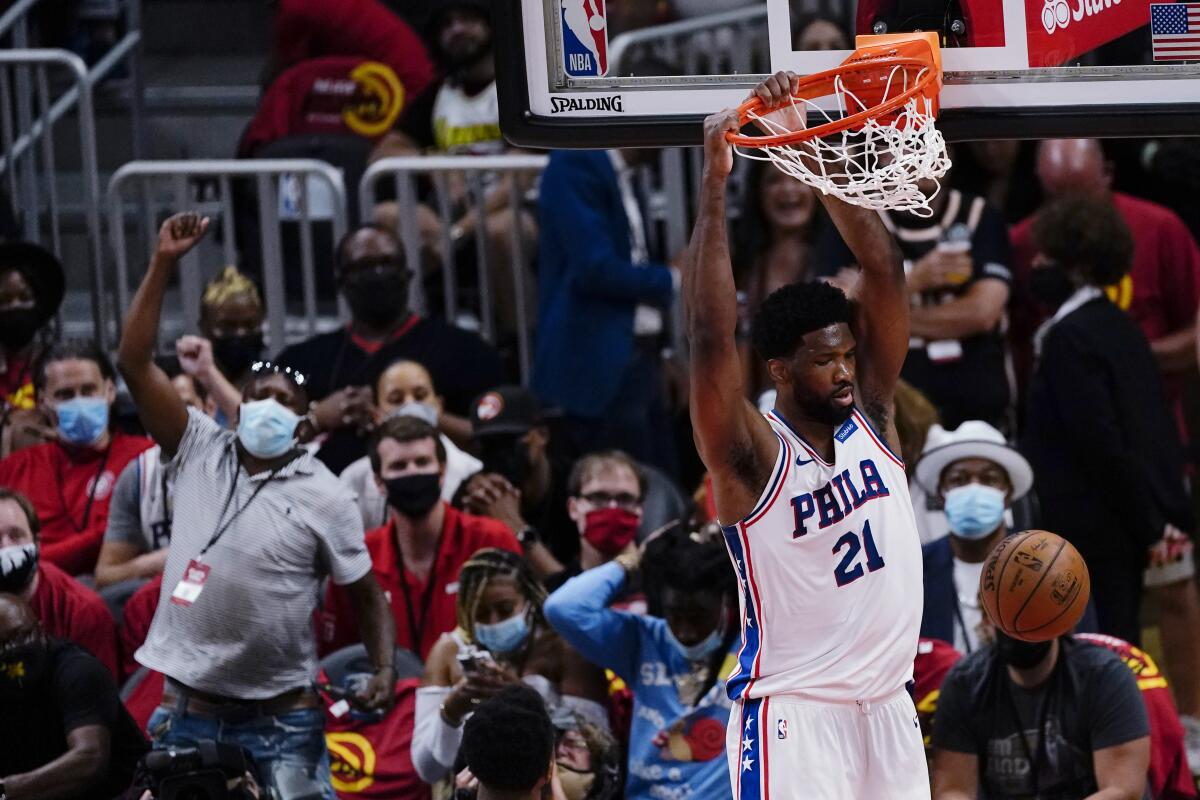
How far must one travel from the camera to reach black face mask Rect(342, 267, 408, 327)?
8930 millimetres

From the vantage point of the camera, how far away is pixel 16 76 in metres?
10.1

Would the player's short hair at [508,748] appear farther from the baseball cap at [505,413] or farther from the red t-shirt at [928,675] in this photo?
the baseball cap at [505,413]

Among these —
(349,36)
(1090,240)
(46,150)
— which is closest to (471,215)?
(349,36)

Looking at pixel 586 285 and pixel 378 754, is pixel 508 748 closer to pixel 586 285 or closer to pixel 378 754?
pixel 378 754

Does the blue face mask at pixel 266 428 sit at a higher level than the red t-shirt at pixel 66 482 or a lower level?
higher

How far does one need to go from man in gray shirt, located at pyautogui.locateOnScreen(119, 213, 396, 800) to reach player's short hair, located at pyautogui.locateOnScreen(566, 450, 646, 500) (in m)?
1.09

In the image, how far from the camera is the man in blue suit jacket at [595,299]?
924 centimetres

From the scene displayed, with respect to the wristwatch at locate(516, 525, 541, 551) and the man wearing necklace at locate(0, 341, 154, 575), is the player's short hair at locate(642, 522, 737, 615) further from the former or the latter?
the man wearing necklace at locate(0, 341, 154, 575)

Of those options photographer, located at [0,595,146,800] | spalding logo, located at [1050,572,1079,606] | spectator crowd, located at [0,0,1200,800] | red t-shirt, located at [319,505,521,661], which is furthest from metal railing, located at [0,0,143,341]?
spalding logo, located at [1050,572,1079,606]

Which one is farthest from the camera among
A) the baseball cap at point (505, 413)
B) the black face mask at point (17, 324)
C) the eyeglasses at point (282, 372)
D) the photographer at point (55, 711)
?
the black face mask at point (17, 324)

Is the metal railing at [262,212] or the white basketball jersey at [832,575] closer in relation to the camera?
the white basketball jersey at [832,575]

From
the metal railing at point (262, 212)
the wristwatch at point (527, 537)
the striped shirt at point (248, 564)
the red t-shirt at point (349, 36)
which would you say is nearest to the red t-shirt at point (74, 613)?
the striped shirt at point (248, 564)

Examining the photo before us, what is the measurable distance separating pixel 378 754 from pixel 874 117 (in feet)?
10.4

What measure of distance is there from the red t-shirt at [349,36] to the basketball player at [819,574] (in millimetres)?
5878
